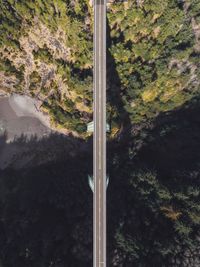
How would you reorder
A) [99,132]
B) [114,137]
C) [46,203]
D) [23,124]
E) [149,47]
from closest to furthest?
[99,132] < [149,47] < [46,203] < [114,137] < [23,124]

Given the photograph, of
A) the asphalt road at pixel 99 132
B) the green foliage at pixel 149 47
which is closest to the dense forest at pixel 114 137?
the green foliage at pixel 149 47

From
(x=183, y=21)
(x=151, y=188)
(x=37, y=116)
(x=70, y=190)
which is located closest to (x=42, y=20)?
(x=37, y=116)

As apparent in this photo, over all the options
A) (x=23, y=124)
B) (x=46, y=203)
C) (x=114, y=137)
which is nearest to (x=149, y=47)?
(x=114, y=137)

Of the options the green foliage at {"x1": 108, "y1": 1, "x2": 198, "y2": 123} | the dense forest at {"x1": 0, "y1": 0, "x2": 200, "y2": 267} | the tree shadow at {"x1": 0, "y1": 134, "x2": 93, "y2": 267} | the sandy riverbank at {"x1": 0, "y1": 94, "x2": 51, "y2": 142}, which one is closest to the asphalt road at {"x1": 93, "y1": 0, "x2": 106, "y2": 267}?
the dense forest at {"x1": 0, "y1": 0, "x2": 200, "y2": 267}

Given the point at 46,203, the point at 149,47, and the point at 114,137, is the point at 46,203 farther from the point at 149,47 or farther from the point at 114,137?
the point at 149,47

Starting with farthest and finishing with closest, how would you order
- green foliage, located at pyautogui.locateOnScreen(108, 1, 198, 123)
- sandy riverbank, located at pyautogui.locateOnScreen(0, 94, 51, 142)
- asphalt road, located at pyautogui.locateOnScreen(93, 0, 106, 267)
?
sandy riverbank, located at pyautogui.locateOnScreen(0, 94, 51, 142)
green foliage, located at pyautogui.locateOnScreen(108, 1, 198, 123)
asphalt road, located at pyautogui.locateOnScreen(93, 0, 106, 267)

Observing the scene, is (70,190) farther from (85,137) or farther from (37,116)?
(37,116)

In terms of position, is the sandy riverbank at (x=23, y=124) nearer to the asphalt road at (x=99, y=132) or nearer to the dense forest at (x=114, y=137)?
the dense forest at (x=114, y=137)

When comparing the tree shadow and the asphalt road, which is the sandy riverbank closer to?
the tree shadow
